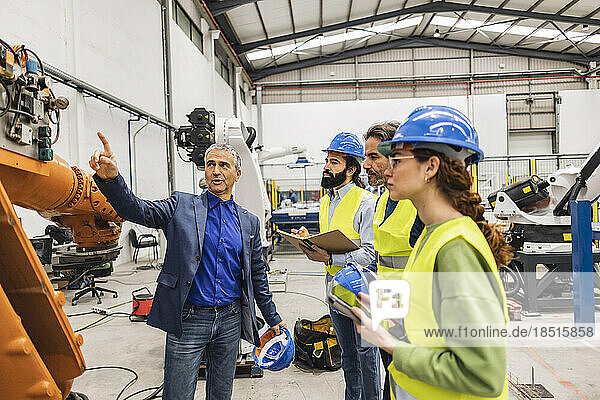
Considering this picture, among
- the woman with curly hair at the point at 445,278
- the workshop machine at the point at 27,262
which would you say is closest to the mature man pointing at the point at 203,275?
the workshop machine at the point at 27,262

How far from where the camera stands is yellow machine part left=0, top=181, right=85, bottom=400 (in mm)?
1145

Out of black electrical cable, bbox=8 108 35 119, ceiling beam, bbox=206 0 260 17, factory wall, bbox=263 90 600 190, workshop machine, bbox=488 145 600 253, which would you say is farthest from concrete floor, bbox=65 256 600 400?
factory wall, bbox=263 90 600 190

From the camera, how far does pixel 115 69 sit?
771 centimetres

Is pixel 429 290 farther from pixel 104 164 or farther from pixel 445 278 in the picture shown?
pixel 104 164

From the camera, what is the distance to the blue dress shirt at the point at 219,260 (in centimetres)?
209

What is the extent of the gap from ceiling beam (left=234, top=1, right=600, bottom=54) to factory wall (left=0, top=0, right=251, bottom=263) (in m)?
3.58

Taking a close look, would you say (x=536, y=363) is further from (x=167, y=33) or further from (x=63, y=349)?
(x=167, y=33)

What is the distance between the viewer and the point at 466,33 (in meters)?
17.4

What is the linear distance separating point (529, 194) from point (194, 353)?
4876 mm

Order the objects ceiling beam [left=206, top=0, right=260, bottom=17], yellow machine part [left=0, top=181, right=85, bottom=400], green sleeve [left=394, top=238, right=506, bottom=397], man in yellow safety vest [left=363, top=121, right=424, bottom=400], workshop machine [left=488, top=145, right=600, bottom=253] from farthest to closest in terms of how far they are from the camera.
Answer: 1. ceiling beam [left=206, top=0, right=260, bottom=17]
2. workshop machine [left=488, top=145, right=600, bottom=253]
3. man in yellow safety vest [left=363, top=121, right=424, bottom=400]
4. yellow machine part [left=0, top=181, right=85, bottom=400]
5. green sleeve [left=394, top=238, right=506, bottom=397]

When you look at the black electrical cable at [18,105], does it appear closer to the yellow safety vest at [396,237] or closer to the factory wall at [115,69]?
the yellow safety vest at [396,237]

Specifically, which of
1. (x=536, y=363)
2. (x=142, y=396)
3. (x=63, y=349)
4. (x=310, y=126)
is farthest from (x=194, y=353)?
(x=310, y=126)

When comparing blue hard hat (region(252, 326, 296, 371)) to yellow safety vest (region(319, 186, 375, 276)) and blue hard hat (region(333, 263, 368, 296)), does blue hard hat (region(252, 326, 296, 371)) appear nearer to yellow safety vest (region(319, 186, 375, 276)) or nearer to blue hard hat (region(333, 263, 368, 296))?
yellow safety vest (region(319, 186, 375, 276))

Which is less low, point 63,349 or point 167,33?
point 167,33
